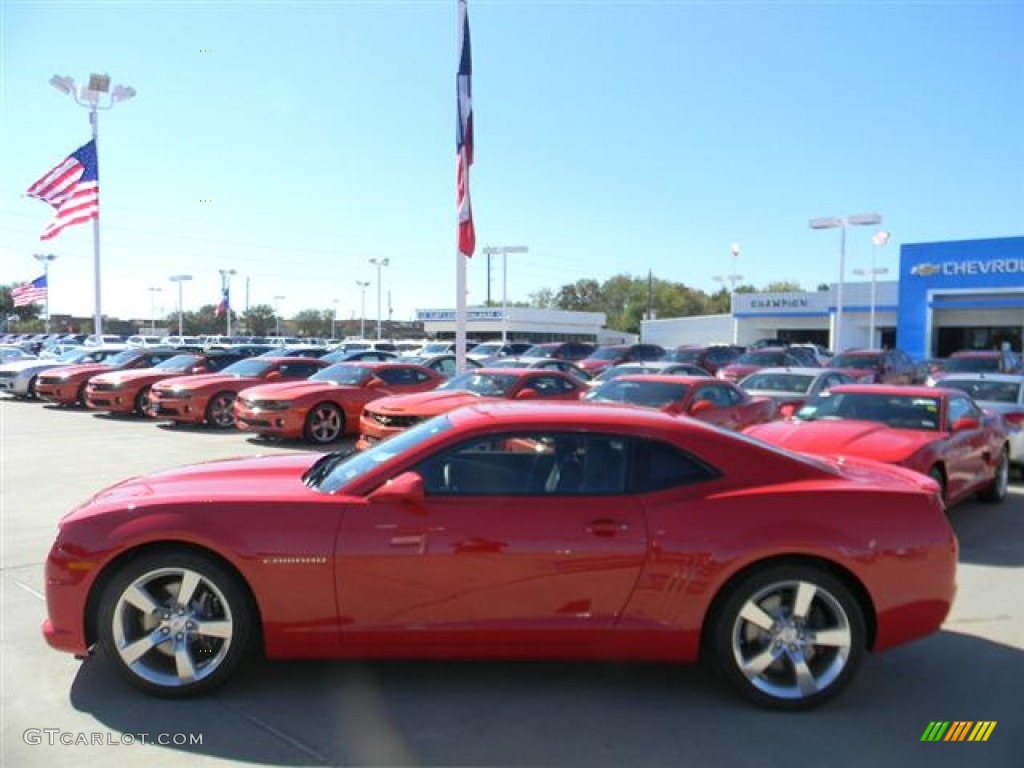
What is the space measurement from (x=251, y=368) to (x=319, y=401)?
4.23 metres

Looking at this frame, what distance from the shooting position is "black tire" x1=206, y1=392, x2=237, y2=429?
1441 cm

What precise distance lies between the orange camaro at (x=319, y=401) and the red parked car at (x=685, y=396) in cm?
432

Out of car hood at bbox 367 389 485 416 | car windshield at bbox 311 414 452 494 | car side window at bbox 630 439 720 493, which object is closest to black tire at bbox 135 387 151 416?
car hood at bbox 367 389 485 416

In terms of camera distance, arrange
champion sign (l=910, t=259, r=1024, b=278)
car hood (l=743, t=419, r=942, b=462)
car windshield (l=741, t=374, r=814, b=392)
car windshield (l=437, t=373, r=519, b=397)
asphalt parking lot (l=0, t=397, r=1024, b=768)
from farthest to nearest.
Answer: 1. champion sign (l=910, t=259, r=1024, b=278)
2. car windshield (l=741, t=374, r=814, b=392)
3. car windshield (l=437, t=373, r=519, b=397)
4. car hood (l=743, t=419, r=942, b=462)
5. asphalt parking lot (l=0, t=397, r=1024, b=768)

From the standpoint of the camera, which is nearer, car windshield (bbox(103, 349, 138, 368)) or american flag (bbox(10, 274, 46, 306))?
car windshield (bbox(103, 349, 138, 368))

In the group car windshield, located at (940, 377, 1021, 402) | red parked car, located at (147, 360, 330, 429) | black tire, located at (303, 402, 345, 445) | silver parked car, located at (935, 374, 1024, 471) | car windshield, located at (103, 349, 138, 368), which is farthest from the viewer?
car windshield, located at (103, 349, 138, 368)

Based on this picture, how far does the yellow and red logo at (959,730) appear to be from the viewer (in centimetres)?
349

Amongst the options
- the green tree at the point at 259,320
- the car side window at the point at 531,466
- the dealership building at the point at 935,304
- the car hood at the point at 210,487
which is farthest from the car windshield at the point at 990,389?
the green tree at the point at 259,320

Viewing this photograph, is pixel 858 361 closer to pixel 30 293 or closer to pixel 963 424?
Result: pixel 963 424

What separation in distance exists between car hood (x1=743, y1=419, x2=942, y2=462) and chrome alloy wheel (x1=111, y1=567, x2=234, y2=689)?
5.20 meters

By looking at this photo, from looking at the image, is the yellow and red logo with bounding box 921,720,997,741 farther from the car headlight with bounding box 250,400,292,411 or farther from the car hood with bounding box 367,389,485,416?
the car headlight with bounding box 250,400,292,411

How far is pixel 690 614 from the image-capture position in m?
3.65

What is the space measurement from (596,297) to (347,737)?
133344 mm

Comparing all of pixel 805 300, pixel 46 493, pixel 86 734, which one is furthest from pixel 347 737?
pixel 805 300
